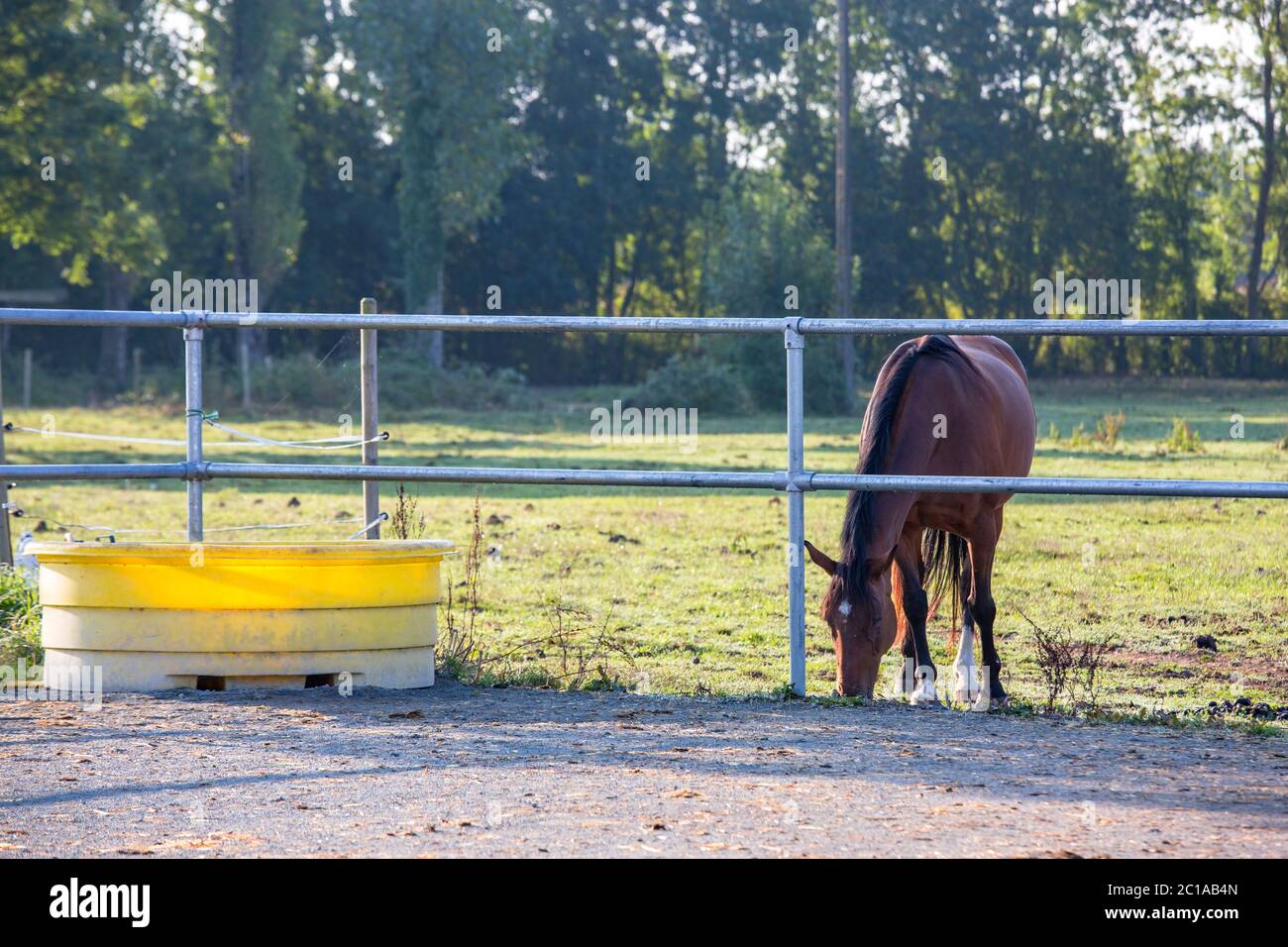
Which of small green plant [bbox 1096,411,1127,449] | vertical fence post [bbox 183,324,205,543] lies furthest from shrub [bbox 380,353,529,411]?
vertical fence post [bbox 183,324,205,543]

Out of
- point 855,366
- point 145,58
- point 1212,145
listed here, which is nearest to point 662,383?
point 855,366

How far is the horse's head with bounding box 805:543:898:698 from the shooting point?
19.2ft

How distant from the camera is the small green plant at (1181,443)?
63.5ft

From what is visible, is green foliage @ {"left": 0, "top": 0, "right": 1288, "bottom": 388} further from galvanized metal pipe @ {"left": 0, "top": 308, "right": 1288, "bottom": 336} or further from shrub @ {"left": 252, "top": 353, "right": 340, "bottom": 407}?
galvanized metal pipe @ {"left": 0, "top": 308, "right": 1288, "bottom": 336}

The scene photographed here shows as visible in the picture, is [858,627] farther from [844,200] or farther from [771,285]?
[771,285]

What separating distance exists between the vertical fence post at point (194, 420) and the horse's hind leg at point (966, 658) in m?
3.24

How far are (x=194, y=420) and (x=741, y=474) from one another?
2263mm

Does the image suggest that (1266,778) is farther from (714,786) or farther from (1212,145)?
(1212,145)

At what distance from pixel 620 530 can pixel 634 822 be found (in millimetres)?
9410

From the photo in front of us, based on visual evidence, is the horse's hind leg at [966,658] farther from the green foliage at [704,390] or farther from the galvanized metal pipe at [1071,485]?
the green foliage at [704,390]

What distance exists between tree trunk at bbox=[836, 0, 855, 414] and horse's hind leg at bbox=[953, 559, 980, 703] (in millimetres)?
22209

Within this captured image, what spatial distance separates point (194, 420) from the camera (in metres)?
6.25

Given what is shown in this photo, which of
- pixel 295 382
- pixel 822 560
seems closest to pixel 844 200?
pixel 295 382
